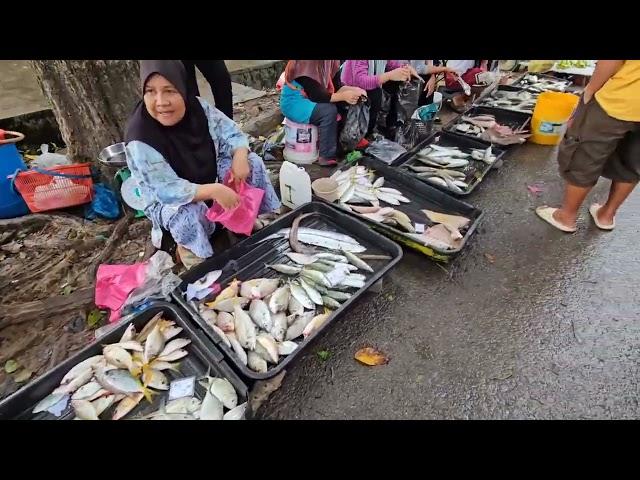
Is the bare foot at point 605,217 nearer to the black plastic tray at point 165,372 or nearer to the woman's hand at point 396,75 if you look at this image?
the woman's hand at point 396,75

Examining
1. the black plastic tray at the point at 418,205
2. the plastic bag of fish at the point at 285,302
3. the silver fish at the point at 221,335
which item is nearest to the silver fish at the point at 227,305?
the plastic bag of fish at the point at 285,302

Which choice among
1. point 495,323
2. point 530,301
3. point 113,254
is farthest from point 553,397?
point 113,254

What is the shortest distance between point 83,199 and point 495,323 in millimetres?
3630

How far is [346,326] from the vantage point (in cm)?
250

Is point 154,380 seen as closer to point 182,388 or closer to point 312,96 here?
point 182,388

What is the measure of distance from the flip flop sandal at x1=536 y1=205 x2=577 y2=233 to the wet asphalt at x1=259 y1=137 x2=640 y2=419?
0.19 feet

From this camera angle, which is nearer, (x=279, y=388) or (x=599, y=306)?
(x=279, y=388)

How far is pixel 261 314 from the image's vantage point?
7.58 feet

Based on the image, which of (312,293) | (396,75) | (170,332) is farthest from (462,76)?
(170,332)

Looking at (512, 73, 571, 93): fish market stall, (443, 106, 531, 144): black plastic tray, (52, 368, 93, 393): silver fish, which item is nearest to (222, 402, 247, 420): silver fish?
(52, 368, 93, 393): silver fish

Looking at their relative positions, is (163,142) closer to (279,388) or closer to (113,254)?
(113,254)

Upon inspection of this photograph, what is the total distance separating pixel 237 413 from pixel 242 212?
1456mm

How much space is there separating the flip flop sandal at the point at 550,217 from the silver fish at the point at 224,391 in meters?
3.19

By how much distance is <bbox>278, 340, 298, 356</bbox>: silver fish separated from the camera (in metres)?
2.07
